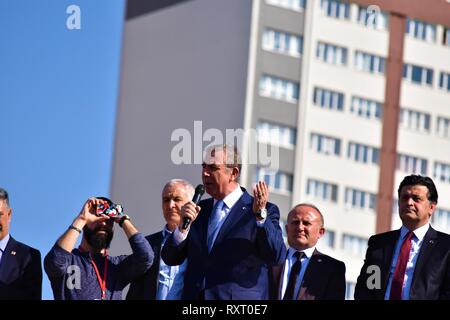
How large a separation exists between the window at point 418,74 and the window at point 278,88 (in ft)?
24.2

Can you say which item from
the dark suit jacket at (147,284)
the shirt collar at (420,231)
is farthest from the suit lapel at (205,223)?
the shirt collar at (420,231)

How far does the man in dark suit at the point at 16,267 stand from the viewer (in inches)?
357

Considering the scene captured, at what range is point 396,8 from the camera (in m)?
73.7

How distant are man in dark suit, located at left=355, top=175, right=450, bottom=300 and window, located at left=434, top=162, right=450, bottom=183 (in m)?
66.8

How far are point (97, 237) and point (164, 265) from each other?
0.64m

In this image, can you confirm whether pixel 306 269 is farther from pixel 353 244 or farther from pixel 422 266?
pixel 353 244

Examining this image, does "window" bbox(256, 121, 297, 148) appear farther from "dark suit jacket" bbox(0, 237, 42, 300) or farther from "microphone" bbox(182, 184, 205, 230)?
"microphone" bbox(182, 184, 205, 230)

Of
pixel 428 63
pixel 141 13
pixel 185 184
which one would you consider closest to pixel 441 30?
pixel 428 63

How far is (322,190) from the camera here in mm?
71062

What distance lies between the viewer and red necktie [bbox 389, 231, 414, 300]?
8781 millimetres

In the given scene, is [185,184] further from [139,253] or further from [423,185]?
[423,185]

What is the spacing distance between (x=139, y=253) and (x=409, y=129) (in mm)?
66418

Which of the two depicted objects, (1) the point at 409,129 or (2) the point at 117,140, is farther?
(1) the point at 409,129

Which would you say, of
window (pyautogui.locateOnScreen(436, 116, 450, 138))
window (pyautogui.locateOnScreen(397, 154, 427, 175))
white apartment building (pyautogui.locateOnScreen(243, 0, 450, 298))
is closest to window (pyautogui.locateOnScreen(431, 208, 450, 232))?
white apartment building (pyautogui.locateOnScreen(243, 0, 450, 298))
